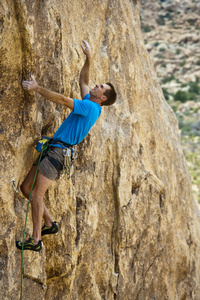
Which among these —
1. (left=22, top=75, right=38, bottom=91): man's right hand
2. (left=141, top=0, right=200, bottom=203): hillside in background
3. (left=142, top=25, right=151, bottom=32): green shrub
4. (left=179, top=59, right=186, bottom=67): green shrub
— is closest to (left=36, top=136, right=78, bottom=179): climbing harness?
(left=22, top=75, right=38, bottom=91): man's right hand

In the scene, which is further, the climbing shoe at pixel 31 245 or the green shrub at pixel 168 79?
the green shrub at pixel 168 79

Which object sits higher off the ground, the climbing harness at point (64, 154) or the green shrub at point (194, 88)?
the climbing harness at point (64, 154)

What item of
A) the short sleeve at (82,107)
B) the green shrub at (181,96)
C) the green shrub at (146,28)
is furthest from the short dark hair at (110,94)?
the green shrub at (146,28)

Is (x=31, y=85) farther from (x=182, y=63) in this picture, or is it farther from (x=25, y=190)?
(x=182, y=63)

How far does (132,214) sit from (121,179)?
733mm

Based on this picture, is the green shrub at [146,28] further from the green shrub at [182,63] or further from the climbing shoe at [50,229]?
the climbing shoe at [50,229]

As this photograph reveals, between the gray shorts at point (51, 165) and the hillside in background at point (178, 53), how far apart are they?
99.2 ft

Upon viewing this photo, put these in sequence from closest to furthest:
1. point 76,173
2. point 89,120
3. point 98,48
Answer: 1. point 89,120
2. point 76,173
3. point 98,48

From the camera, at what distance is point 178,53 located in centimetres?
5219

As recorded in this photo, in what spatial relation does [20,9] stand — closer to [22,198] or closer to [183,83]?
[22,198]

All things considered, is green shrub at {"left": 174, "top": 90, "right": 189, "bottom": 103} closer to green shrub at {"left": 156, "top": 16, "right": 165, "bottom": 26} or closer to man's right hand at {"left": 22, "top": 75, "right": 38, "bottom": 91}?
green shrub at {"left": 156, "top": 16, "right": 165, "bottom": 26}

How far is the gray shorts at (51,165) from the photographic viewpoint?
4.34 m

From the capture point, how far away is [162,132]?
809 cm

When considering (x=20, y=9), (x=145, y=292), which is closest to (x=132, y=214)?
(x=145, y=292)
